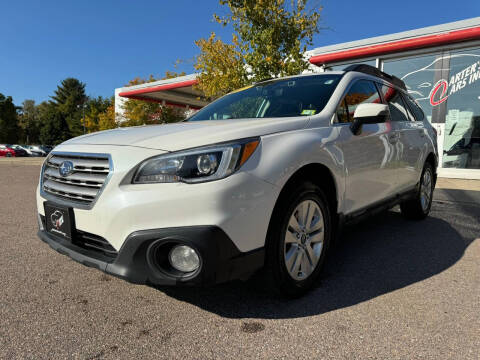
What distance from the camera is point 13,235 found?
3648mm

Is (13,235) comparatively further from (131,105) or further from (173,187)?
(131,105)

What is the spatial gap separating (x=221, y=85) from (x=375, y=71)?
22.9ft

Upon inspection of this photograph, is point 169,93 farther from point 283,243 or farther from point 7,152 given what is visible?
point 7,152

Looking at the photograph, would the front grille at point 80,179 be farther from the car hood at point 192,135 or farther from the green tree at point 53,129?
the green tree at point 53,129

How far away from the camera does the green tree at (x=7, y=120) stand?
53.9 meters

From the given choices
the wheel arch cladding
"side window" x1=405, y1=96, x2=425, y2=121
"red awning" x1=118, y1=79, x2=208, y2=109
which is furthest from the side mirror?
"red awning" x1=118, y1=79, x2=208, y2=109

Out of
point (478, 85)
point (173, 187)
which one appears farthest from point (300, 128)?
point (478, 85)

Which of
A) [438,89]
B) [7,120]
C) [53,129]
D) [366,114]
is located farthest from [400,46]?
[53,129]

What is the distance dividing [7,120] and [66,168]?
64571mm

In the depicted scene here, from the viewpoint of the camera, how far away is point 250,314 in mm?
2047

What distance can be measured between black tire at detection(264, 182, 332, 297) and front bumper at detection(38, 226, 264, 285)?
12 centimetres

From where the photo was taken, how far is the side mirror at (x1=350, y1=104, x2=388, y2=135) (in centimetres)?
253

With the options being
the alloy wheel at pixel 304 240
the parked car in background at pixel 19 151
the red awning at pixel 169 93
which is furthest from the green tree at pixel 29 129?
the alloy wheel at pixel 304 240

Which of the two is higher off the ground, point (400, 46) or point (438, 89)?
point (400, 46)
